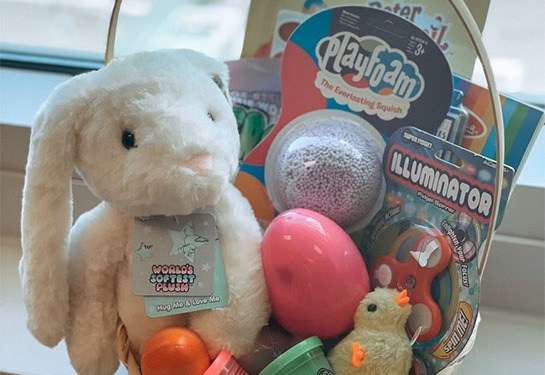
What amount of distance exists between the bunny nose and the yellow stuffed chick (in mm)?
183

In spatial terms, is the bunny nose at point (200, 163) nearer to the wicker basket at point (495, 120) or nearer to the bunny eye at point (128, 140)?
the bunny eye at point (128, 140)

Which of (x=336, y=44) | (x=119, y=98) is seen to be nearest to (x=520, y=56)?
(x=336, y=44)

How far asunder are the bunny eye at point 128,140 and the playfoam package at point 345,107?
169 millimetres

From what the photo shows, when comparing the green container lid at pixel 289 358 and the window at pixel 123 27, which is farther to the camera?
the window at pixel 123 27

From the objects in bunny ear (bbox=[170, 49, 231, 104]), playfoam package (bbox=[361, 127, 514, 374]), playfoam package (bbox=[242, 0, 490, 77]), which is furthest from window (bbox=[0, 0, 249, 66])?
playfoam package (bbox=[361, 127, 514, 374])

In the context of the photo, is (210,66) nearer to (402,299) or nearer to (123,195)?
(123,195)

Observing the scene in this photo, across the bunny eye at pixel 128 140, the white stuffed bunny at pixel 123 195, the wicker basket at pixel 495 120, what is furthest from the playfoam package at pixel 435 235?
the bunny eye at pixel 128 140

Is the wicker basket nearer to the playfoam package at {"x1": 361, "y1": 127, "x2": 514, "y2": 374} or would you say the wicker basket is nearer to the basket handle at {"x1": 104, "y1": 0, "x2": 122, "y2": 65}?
the playfoam package at {"x1": 361, "y1": 127, "x2": 514, "y2": 374}

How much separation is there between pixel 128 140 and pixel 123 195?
1.8 inches

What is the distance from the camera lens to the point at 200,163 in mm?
551

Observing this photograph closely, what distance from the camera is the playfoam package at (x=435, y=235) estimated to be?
1.94 feet

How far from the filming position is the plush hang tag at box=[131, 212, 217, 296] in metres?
0.59

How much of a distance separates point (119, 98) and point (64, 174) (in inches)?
3.2

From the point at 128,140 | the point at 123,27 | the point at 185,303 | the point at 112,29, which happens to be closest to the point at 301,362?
the point at 185,303
